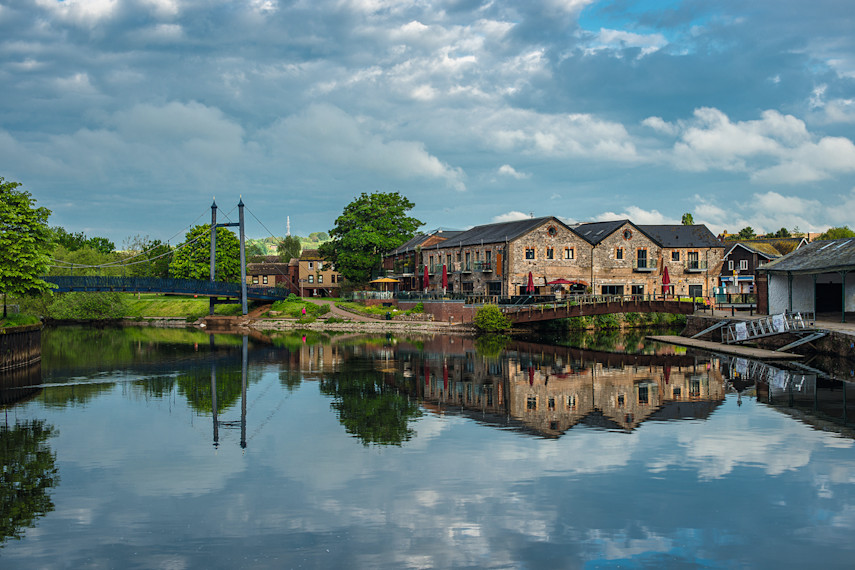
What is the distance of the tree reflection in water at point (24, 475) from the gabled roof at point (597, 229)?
55047 millimetres

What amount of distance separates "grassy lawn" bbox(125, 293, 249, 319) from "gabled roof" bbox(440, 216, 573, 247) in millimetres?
25986

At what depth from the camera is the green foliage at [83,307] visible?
8194 centimetres

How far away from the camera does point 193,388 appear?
1265 inches

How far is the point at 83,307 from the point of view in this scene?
8219 cm

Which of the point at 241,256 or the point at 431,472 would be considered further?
the point at 241,256

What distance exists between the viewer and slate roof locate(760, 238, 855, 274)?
131 feet

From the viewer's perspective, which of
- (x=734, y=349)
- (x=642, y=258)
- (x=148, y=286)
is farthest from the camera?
(x=148, y=286)

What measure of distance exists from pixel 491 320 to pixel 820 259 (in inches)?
966

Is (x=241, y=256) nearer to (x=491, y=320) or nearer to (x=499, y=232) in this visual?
(x=499, y=232)

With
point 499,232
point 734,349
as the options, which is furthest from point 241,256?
point 734,349

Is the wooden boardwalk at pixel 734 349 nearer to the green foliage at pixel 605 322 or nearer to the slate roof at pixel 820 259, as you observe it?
the slate roof at pixel 820 259

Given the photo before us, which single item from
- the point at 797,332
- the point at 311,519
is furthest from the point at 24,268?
the point at 797,332

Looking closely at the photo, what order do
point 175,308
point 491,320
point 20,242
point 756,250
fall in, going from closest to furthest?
point 20,242
point 491,320
point 756,250
point 175,308

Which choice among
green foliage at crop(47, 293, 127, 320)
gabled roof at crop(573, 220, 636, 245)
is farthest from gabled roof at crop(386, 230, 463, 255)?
green foliage at crop(47, 293, 127, 320)
